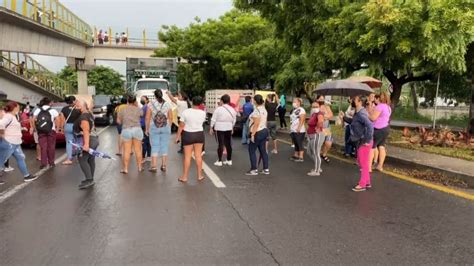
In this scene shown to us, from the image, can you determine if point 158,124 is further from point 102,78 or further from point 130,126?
point 102,78

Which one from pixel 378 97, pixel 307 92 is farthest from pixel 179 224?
pixel 307 92

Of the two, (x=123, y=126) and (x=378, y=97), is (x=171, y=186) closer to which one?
(x=123, y=126)

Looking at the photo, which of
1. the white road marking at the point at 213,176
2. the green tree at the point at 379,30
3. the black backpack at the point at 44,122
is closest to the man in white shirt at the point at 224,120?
the white road marking at the point at 213,176

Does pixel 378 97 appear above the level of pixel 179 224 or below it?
above

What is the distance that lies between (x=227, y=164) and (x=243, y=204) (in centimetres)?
401

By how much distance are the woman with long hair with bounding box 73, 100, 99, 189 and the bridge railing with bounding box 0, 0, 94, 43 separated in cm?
1265

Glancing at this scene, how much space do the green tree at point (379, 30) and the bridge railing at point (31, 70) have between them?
1647cm

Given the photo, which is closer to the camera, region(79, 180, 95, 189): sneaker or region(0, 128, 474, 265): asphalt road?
region(0, 128, 474, 265): asphalt road

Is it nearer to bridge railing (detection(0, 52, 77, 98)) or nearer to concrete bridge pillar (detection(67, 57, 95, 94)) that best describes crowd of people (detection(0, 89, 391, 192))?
bridge railing (detection(0, 52, 77, 98))

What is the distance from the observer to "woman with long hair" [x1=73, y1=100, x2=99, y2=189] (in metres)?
8.20

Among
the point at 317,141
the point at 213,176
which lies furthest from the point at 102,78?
the point at 317,141

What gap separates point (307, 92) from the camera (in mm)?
27328

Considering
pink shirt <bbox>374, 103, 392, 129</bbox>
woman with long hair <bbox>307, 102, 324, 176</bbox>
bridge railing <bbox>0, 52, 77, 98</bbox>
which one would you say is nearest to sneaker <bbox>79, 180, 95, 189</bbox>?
woman with long hair <bbox>307, 102, 324, 176</bbox>

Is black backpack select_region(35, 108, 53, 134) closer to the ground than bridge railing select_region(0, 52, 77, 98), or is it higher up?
closer to the ground
